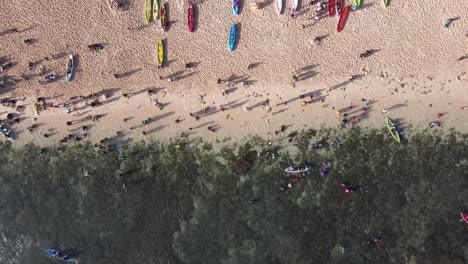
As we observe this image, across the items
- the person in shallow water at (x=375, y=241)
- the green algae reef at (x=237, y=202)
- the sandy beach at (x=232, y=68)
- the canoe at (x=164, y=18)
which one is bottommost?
the person in shallow water at (x=375, y=241)

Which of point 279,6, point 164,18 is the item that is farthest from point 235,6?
point 164,18

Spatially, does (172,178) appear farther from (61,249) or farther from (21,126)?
→ (21,126)

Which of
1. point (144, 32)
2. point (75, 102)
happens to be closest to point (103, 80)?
point (75, 102)

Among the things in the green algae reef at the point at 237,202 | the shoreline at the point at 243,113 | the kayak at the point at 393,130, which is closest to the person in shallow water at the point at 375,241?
the green algae reef at the point at 237,202

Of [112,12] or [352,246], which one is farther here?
[112,12]

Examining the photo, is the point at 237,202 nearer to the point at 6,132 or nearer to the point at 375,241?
the point at 375,241

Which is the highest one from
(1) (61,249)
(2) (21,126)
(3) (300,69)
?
(2) (21,126)

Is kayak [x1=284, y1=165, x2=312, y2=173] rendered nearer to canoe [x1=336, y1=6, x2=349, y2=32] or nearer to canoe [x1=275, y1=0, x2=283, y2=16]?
canoe [x1=336, y1=6, x2=349, y2=32]

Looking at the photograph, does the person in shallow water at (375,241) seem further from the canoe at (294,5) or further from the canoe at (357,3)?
the canoe at (294,5)
